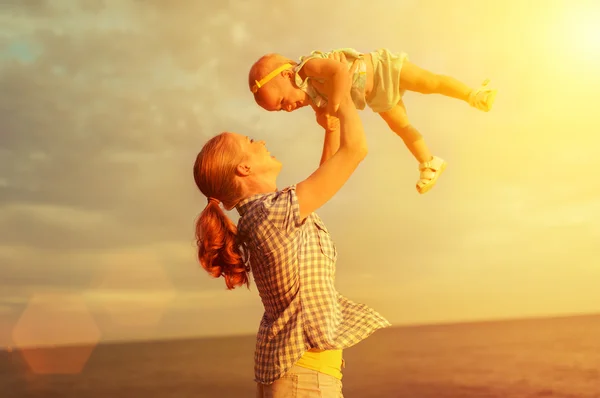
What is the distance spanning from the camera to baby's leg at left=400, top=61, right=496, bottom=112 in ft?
8.14

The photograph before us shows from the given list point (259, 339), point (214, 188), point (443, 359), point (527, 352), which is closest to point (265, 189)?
point (214, 188)

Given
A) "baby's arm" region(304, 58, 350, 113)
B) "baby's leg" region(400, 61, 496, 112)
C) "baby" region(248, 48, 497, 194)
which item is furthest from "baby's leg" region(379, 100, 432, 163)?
"baby's arm" region(304, 58, 350, 113)

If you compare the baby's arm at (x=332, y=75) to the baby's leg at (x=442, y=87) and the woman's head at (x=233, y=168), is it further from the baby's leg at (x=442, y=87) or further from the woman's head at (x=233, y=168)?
the baby's leg at (x=442, y=87)

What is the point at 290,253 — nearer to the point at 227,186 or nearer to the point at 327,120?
the point at 227,186

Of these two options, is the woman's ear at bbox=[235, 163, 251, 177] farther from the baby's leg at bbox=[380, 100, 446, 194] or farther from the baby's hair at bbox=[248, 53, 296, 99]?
the baby's leg at bbox=[380, 100, 446, 194]

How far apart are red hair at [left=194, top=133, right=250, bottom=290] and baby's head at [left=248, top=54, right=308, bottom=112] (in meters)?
0.43

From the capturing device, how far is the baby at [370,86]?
2.28 m

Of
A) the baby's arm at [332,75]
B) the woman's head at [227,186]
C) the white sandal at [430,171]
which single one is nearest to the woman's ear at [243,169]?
the woman's head at [227,186]

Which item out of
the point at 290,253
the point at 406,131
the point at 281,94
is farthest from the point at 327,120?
the point at 290,253

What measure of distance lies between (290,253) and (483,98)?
1.13 m

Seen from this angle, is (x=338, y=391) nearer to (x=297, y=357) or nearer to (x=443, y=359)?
(x=297, y=357)

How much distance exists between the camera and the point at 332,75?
2031 millimetres

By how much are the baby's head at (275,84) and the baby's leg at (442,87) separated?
440mm

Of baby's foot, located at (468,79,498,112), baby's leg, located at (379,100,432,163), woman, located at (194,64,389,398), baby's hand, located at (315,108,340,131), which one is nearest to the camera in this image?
woman, located at (194,64,389,398)
